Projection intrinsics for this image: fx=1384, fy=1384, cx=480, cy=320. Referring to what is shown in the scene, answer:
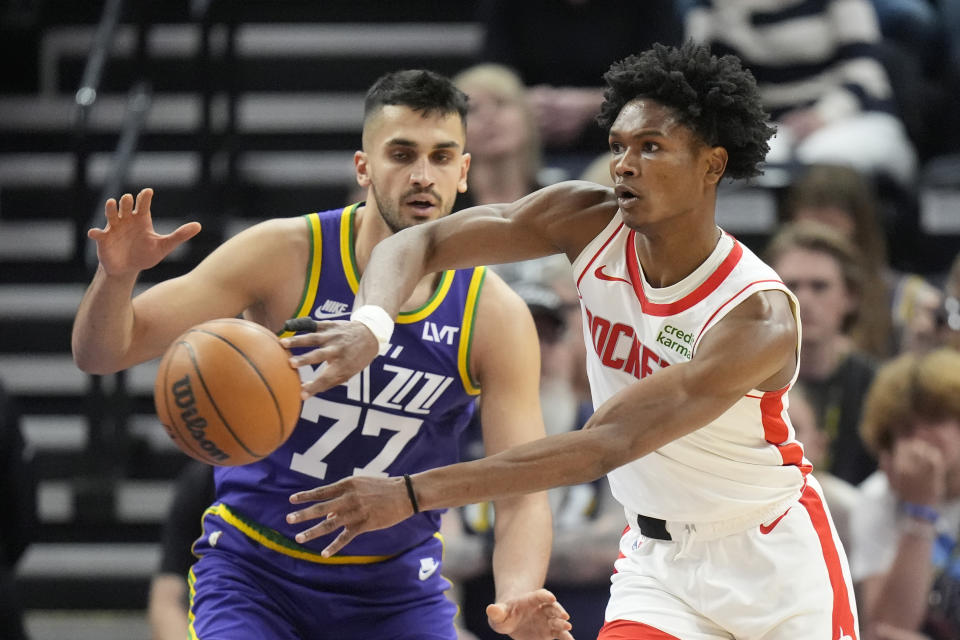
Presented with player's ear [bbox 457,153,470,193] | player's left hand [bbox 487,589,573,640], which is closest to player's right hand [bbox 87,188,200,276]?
player's ear [bbox 457,153,470,193]

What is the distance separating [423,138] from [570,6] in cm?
362

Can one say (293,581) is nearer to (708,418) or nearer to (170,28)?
(708,418)

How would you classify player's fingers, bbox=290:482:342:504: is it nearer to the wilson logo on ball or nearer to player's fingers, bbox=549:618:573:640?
the wilson logo on ball

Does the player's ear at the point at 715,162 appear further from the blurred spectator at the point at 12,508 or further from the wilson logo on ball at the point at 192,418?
the blurred spectator at the point at 12,508

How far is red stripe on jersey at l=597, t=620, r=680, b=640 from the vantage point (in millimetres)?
3488

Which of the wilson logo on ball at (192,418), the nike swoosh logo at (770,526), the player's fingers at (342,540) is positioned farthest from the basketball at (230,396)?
the nike swoosh logo at (770,526)

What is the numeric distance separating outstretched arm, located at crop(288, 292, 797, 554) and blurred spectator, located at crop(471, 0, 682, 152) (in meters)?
4.14

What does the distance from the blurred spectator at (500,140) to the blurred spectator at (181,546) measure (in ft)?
6.92

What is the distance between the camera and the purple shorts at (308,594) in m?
3.78

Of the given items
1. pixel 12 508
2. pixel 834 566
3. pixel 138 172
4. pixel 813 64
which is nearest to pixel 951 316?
pixel 813 64

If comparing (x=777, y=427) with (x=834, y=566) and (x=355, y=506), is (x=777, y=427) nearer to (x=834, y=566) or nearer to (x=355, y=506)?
(x=834, y=566)

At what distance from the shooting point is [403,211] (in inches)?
157

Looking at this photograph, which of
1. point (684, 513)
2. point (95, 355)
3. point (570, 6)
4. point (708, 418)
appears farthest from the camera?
point (570, 6)

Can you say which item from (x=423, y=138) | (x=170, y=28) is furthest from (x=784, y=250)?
(x=170, y=28)
